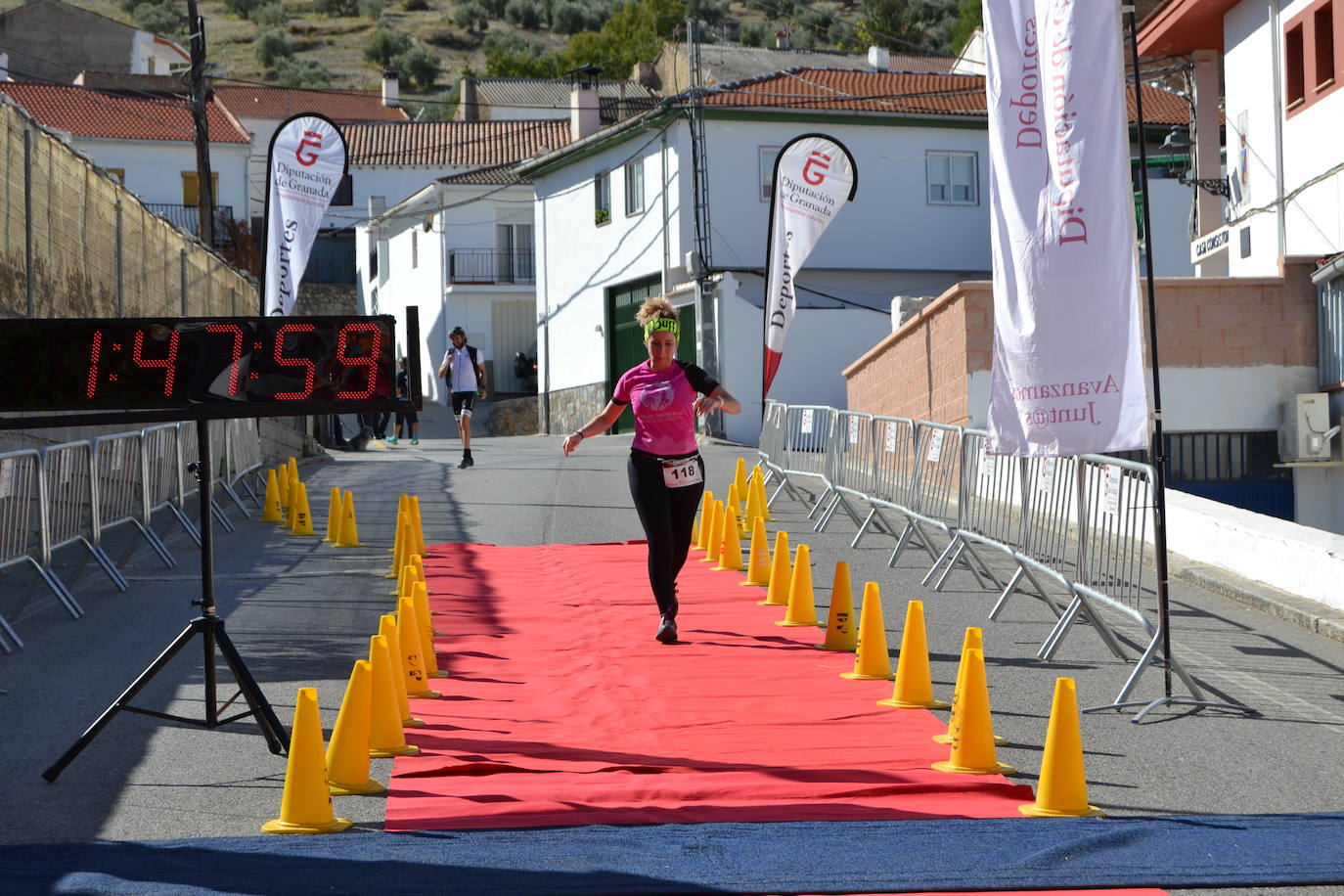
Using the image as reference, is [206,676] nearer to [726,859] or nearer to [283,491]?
[726,859]

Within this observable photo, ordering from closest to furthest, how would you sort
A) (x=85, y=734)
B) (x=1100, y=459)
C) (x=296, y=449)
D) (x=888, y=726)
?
(x=85, y=734) < (x=888, y=726) < (x=1100, y=459) < (x=296, y=449)

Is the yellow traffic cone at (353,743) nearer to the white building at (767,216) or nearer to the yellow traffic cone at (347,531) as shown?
the yellow traffic cone at (347,531)

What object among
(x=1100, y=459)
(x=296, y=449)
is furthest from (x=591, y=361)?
(x=1100, y=459)

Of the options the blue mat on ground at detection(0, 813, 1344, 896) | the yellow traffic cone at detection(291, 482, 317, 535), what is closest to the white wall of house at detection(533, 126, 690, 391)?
the yellow traffic cone at detection(291, 482, 317, 535)

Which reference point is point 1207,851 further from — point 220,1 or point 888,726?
point 220,1

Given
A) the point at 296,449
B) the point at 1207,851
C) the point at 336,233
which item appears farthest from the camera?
the point at 336,233

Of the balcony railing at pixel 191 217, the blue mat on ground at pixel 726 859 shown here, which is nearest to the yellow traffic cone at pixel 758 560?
the blue mat on ground at pixel 726 859

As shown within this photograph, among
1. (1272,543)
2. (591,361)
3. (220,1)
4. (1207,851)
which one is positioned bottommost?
(1207,851)

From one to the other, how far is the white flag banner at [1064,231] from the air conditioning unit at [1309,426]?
461 inches

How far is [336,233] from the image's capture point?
6406 centimetres

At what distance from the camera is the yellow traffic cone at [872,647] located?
8453 mm

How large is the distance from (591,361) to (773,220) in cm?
2013

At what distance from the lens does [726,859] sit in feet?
17.3

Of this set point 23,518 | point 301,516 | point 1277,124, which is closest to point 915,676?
point 23,518
